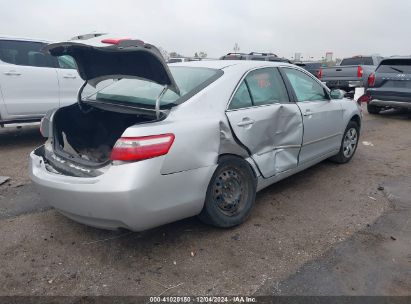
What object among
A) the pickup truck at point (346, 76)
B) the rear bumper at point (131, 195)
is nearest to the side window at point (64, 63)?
the rear bumper at point (131, 195)

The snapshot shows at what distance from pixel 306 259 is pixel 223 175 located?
0.98 meters

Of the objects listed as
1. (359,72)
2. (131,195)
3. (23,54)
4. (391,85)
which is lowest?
(131,195)

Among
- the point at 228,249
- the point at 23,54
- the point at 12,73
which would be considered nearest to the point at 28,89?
the point at 12,73

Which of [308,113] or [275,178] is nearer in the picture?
[275,178]

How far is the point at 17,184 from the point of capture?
4.60 metres

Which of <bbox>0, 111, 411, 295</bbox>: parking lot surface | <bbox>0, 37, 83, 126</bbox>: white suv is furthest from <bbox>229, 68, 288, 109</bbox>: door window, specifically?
<bbox>0, 37, 83, 126</bbox>: white suv

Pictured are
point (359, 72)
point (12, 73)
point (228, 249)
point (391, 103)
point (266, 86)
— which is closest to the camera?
point (228, 249)

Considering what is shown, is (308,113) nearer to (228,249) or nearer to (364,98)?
(228,249)

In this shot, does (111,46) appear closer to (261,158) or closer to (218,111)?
(218,111)

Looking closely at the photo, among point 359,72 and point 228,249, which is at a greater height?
point 359,72

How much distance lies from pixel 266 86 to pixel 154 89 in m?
1.20

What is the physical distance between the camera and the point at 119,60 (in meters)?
3.16

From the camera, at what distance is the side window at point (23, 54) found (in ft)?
19.6

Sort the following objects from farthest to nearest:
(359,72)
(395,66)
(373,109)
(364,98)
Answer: (359,72)
(373,109)
(395,66)
(364,98)
